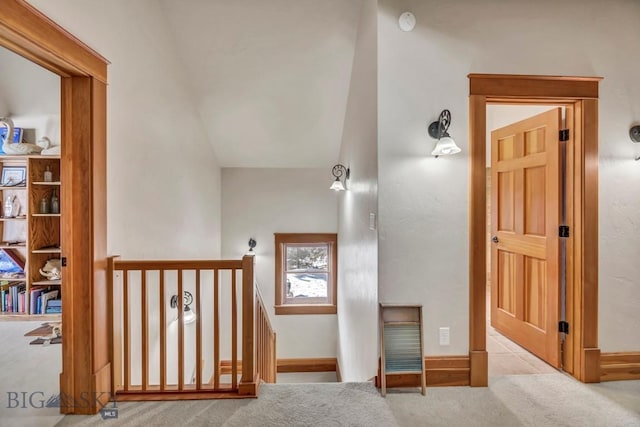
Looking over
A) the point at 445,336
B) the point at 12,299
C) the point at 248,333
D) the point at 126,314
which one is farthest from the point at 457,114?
the point at 12,299

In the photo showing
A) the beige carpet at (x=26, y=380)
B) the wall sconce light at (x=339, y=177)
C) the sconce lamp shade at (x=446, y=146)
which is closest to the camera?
the beige carpet at (x=26, y=380)

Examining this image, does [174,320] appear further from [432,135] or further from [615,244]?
[615,244]

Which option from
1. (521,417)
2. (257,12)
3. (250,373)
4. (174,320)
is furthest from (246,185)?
(521,417)

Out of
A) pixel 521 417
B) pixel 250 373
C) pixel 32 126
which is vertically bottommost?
pixel 521 417

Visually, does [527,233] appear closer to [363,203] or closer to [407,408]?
[363,203]

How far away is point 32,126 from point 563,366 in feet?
18.0

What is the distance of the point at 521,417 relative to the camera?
2014 mm

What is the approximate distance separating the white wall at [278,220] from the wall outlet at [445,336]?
10.1ft

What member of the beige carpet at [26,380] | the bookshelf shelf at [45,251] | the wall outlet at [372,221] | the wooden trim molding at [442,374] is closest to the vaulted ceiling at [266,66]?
the bookshelf shelf at [45,251]

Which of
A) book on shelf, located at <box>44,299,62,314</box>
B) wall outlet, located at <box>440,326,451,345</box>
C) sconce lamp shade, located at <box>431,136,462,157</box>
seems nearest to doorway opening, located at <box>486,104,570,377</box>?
wall outlet, located at <box>440,326,451,345</box>

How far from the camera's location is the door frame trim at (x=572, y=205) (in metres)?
2.35

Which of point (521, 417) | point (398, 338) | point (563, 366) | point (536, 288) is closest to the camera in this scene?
point (521, 417)

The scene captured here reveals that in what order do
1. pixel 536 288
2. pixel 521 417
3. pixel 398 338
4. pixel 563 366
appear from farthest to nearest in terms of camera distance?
pixel 536 288 < pixel 563 366 < pixel 398 338 < pixel 521 417

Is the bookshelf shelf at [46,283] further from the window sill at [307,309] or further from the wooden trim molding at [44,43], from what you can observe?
the window sill at [307,309]
